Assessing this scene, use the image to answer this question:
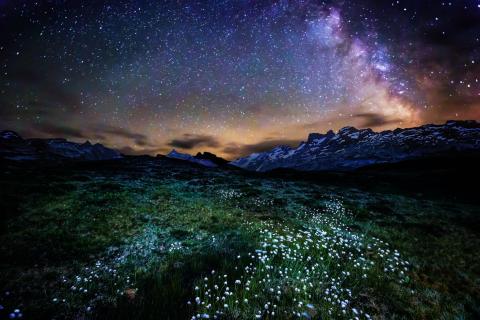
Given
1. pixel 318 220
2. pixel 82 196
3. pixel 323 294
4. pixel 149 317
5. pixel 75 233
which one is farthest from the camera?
pixel 82 196

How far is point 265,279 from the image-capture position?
29.0 ft

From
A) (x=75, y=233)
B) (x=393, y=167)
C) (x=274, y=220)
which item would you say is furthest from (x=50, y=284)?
(x=393, y=167)

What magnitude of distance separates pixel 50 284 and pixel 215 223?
9742 mm

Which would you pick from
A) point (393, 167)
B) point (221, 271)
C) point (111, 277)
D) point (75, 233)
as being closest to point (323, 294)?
point (221, 271)

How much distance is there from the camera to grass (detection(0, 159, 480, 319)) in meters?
7.39

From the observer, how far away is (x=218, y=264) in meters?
10.2

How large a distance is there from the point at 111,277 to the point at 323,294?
7622 millimetres

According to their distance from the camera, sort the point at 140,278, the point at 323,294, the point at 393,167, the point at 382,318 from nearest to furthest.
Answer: the point at 382,318 → the point at 323,294 → the point at 140,278 → the point at 393,167

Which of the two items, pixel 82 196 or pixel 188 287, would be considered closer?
pixel 188 287

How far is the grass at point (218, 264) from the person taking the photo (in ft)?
24.3

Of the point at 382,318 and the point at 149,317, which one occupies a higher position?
the point at 149,317

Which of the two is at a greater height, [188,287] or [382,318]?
[188,287]

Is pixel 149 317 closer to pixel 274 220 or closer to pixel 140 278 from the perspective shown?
pixel 140 278

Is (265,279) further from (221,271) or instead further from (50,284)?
(50,284)
